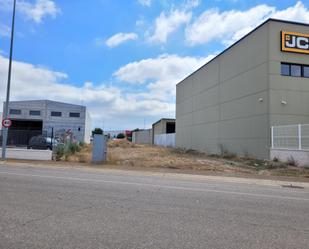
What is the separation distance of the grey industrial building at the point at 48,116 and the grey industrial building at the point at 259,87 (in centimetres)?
3659

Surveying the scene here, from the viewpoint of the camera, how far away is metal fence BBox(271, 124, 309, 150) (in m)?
20.8

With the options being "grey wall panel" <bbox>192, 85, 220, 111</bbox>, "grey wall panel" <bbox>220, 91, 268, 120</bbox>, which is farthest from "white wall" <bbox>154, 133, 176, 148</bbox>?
"grey wall panel" <bbox>220, 91, 268, 120</bbox>

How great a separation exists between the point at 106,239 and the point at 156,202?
10.7 ft

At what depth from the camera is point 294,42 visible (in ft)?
81.7

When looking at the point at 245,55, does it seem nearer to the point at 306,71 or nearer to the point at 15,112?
the point at 306,71

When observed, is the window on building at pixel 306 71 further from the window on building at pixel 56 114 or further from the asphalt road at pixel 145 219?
the window on building at pixel 56 114

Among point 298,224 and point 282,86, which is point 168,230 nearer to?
point 298,224

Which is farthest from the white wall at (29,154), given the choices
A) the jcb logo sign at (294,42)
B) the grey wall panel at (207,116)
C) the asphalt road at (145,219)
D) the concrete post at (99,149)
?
the jcb logo sign at (294,42)

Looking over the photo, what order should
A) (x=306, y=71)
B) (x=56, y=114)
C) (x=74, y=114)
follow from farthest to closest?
(x=74, y=114)
(x=56, y=114)
(x=306, y=71)

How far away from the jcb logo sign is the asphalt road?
58.8 ft

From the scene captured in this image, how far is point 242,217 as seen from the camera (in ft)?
22.5

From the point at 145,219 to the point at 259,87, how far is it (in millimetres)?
21480

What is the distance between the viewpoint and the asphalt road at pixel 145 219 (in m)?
4.96

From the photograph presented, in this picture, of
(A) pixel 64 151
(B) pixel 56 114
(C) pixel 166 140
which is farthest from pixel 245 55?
(B) pixel 56 114
